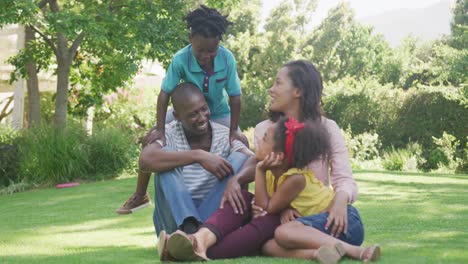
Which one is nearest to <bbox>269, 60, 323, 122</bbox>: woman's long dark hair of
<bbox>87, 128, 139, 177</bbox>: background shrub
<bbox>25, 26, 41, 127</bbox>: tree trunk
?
<bbox>87, 128, 139, 177</bbox>: background shrub

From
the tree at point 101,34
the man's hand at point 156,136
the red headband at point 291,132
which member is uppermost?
the tree at point 101,34

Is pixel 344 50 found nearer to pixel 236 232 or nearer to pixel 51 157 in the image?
pixel 51 157

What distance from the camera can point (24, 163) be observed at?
13.8 metres

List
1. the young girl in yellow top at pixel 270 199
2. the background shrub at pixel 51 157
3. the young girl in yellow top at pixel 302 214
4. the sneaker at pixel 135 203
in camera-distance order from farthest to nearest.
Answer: the background shrub at pixel 51 157, the sneaker at pixel 135 203, the young girl in yellow top at pixel 270 199, the young girl in yellow top at pixel 302 214

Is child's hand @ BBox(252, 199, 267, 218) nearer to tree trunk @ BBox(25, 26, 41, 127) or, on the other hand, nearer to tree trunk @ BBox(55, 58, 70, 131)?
tree trunk @ BBox(55, 58, 70, 131)

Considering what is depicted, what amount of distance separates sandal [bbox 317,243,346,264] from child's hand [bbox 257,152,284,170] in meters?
0.52

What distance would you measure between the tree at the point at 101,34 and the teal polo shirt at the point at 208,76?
21.0 ft

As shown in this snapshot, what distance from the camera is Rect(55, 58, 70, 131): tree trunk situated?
14.6m

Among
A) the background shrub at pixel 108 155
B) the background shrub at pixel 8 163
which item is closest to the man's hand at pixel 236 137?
the background shrub at pixel 108 155

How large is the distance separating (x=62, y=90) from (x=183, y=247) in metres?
11.1

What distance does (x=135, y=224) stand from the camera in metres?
7.05

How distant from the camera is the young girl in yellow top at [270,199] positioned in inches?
165

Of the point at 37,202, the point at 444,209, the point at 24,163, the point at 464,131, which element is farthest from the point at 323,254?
the point at 464,131

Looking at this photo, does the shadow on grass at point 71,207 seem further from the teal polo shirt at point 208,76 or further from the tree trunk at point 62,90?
the tree trunk at point 62,90
